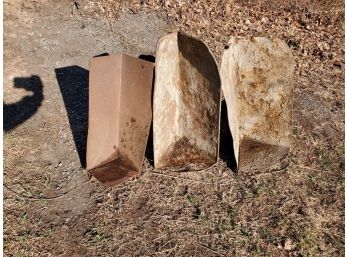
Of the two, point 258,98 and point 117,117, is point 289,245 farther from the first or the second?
point 117,117

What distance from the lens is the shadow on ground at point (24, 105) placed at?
16.9 ft

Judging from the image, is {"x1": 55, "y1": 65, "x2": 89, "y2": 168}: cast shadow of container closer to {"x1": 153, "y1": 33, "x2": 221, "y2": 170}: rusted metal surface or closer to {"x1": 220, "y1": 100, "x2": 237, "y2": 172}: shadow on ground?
{"x1": 153, "y1": 33, "x2": 221, "y2": 170}: rusted metal surface

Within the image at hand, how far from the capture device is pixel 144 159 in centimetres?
459

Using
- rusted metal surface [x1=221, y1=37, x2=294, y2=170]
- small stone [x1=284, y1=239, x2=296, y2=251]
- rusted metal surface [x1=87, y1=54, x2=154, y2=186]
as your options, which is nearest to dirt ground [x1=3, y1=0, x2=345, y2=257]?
small stone [x1=284, y1=239, x2=296, y2=251]

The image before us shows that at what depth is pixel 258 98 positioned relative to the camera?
4855 millimetres

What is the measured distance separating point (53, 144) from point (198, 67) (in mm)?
1880

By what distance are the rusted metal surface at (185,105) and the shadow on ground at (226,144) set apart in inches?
9.4

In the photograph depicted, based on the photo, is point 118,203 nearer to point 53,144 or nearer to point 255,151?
point 53,144

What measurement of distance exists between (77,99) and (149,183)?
5.77 ft

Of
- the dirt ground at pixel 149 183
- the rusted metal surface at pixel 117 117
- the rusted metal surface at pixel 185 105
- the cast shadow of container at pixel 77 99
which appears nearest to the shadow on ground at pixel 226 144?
the dirt ground at pixel 149 183

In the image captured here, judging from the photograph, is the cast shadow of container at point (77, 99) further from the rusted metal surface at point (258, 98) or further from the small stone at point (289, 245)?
the small stone at point (289, 245)

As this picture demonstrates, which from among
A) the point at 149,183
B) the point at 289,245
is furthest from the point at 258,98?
the point at 289,245

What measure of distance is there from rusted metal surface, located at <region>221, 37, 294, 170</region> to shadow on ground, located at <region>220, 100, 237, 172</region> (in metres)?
0.12

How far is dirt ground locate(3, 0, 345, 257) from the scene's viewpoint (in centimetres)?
387
